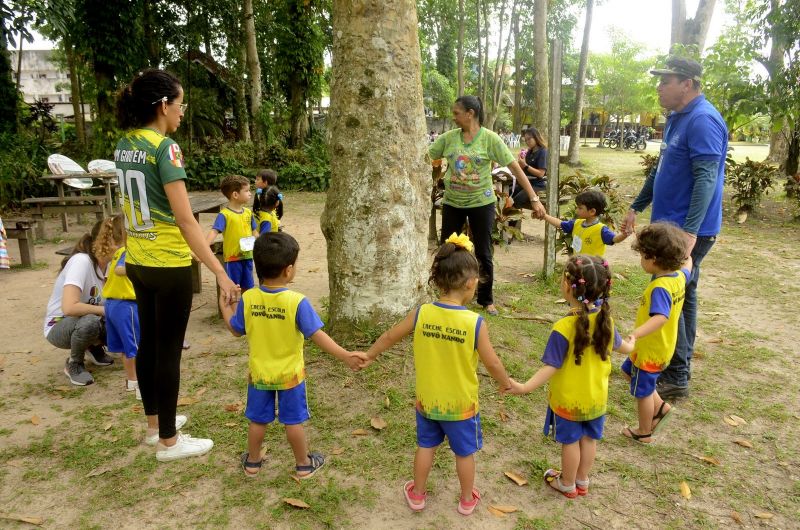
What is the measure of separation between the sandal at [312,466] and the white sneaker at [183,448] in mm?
590

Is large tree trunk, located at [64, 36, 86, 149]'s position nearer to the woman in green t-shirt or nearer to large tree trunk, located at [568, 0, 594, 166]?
the woman in green t-shirt

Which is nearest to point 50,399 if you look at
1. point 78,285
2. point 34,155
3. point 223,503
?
point 78,285

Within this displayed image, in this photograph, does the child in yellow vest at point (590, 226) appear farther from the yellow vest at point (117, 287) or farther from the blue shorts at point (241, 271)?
the yellow vest at point (117, 287)

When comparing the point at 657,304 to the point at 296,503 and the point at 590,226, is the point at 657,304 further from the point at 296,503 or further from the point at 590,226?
the point at 296,503

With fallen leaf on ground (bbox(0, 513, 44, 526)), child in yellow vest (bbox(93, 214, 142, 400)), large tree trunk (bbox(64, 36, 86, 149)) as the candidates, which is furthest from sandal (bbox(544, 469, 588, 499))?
large tree trunk (bbox(64, 36, 86, 149))

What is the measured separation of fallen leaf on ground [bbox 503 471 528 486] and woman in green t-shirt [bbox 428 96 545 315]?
8.41 feet

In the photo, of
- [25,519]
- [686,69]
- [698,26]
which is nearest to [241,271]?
[25,519]

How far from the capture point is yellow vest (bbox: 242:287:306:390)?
2.69 m

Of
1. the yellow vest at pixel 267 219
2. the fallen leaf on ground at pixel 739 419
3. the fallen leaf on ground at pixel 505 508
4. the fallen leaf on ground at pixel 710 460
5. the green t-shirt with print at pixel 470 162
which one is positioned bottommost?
the fallen leaf on ground at pixel 505 508

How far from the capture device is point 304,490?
290 cm

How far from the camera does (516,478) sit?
2990 millimetres

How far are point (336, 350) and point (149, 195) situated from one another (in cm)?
121

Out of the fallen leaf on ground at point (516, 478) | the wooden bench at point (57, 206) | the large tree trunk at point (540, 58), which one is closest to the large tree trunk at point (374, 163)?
the fallen leaf on ground at point (516, 478)

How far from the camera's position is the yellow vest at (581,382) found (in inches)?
102
